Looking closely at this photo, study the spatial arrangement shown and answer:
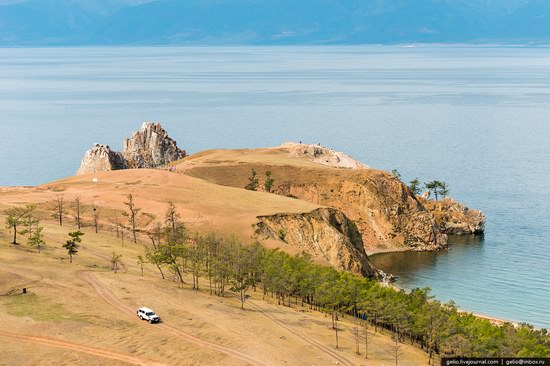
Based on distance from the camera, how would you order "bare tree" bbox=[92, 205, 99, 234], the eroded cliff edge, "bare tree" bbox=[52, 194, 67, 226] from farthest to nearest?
the eroded cliff edge → "bare tree" bbox=[52, 194, 67, 226] → "bare tree" bbox=[92, 205, 99, 234]

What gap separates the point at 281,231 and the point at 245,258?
94.6 feet

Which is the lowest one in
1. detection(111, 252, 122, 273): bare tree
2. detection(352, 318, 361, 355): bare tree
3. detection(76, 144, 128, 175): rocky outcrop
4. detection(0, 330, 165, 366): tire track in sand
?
detection(352, 318, 361, 355): bare tree

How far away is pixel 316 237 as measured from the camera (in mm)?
116500

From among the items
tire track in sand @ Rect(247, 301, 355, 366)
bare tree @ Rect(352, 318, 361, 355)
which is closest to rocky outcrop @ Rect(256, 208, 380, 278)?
bare tree @ Rect(352, 318, 361, 355)

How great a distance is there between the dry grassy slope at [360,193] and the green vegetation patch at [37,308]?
8267cm

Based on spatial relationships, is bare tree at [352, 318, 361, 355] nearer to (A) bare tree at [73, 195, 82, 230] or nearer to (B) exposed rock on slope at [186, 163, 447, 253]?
(A) bare tree at [73, 195, 82, 230]

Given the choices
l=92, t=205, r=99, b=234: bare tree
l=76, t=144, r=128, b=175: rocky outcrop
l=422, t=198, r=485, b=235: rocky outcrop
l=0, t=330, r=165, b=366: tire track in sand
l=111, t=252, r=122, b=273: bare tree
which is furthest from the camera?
l=76, t=144, r=128, b=175: rocky outcrop

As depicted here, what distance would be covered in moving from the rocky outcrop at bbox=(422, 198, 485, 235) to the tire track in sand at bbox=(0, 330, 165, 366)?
102 metres

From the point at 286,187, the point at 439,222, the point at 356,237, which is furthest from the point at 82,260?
the point at 439,222

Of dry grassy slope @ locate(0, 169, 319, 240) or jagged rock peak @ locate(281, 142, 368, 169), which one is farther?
jagged rock peak @ locate(281, 142, 368, 169)

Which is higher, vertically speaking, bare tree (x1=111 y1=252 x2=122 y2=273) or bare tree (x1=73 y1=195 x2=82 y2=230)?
bare tree (x1=73 y1=195 x2=82 y2=230)

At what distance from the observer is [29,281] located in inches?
2790

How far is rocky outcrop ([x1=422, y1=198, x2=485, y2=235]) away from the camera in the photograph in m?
145

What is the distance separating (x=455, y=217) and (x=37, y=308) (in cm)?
10414
